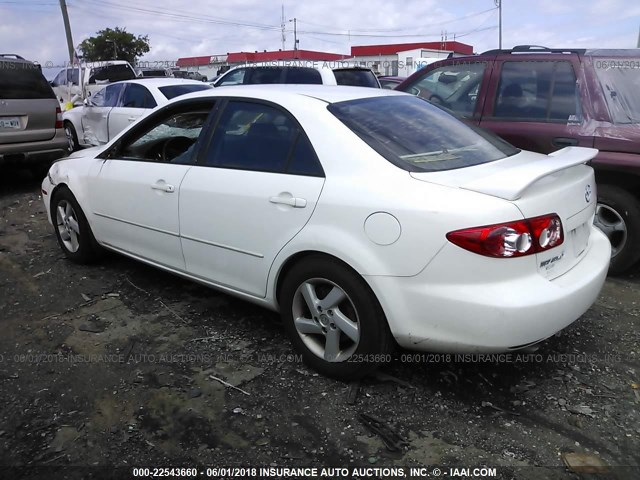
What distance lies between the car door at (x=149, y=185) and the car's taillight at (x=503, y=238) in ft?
6.42

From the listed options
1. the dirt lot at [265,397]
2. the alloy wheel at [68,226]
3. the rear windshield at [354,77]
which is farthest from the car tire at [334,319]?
A: the rear windshield at [354,77]

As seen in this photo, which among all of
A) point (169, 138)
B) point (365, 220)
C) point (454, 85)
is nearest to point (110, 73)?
point (454, 85)

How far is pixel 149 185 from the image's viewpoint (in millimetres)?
3783

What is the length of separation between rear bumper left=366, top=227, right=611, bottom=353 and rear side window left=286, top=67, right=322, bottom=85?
8.26 m

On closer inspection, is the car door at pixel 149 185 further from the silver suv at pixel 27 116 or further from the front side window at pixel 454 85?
the silver suv at pixel 27 116

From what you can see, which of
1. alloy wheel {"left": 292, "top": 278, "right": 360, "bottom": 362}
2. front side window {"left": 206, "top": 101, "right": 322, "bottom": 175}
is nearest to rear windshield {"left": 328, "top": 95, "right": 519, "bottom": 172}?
front side window {"left": 206, "top": 101, "right": 322, "bottom": 175}

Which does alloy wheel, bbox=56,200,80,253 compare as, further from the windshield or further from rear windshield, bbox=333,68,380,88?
rear windshield, bbox=333,68,380,88

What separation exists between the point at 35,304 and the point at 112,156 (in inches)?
49.7

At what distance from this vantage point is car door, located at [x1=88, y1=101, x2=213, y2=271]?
368 cm

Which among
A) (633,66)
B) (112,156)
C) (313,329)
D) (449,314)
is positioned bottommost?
(313,329)

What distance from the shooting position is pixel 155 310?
3975mm

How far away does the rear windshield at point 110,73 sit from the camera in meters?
16.6

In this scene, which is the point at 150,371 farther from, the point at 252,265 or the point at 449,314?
the point at 449,314

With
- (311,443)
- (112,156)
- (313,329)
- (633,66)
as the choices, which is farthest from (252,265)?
(633,66)
